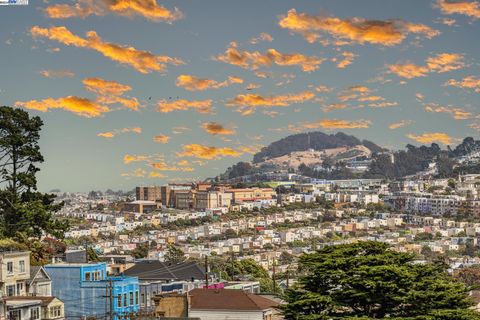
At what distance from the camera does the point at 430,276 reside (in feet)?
97.7

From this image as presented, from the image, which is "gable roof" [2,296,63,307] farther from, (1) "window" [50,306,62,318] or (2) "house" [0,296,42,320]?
(1) "window" [50,306,62,318]

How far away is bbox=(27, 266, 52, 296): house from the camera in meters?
37.6

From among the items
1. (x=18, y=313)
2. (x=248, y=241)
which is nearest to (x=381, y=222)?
(x=248, y=241)

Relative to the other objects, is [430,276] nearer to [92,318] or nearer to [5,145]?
[92,318]

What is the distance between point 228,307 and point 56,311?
761cm

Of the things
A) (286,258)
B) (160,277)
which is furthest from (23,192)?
Result: (286,258)

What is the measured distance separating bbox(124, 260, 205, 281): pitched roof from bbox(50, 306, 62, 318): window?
14.6 metres

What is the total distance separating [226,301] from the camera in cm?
3625

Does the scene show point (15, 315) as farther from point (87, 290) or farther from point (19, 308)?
point (87, 290)

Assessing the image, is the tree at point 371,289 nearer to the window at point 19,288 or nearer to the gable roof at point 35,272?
the window at point 19,288

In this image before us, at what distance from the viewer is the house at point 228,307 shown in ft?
117

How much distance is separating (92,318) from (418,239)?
144398 millimetres

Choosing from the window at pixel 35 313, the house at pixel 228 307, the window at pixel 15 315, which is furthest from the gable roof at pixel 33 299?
the house at pixel 228 307

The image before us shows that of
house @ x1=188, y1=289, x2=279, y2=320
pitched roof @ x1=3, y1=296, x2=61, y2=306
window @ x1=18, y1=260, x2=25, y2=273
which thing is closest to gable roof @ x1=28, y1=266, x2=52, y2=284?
window @ x1=18, y1=260, x2=25, y2=273
